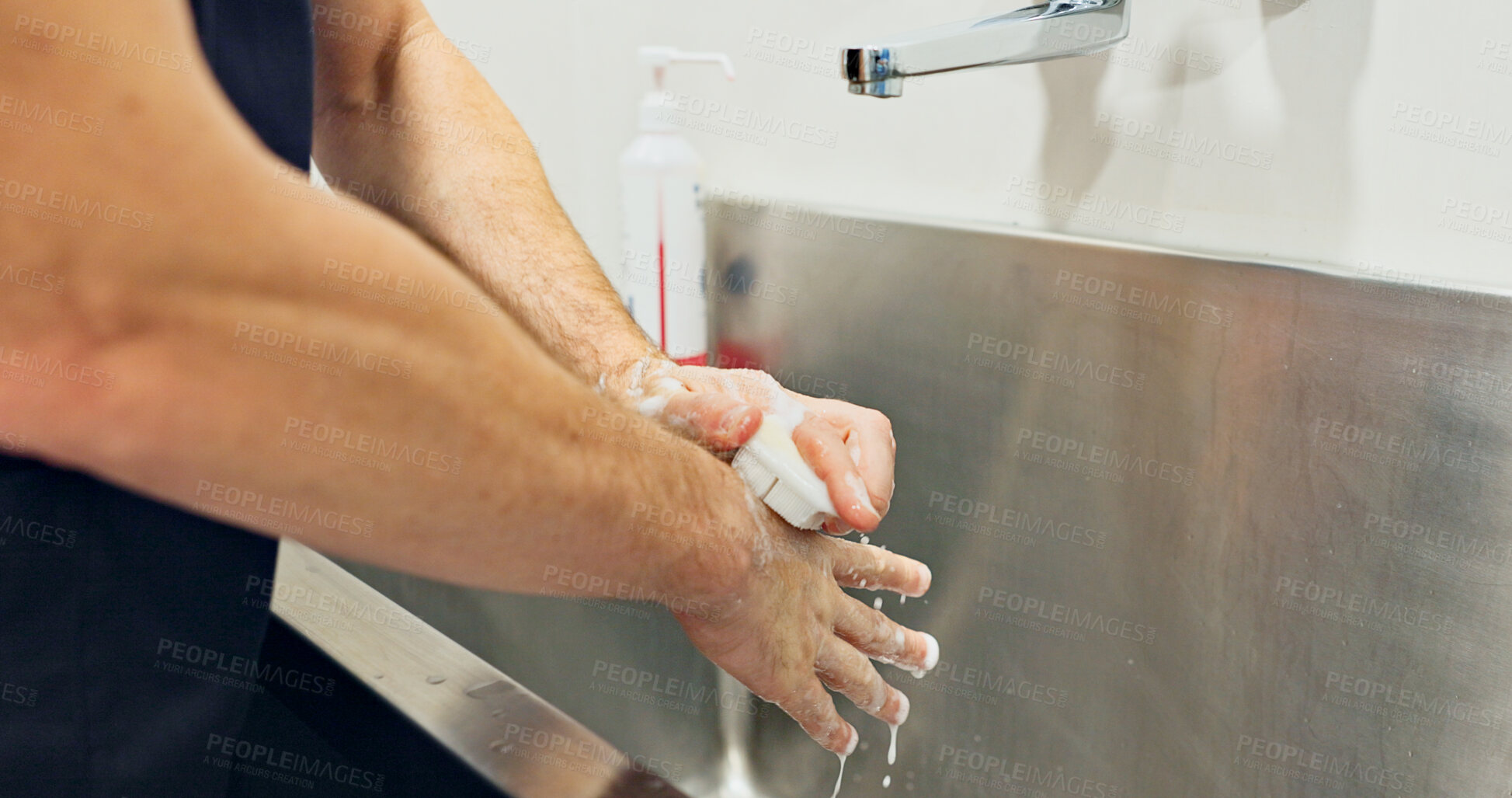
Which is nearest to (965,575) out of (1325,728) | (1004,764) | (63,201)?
(1004,764)

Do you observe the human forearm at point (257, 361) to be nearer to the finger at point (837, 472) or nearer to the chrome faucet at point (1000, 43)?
the finger at point (837, 472)

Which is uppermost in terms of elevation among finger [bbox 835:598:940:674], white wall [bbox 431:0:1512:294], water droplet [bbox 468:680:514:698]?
white wall [bbox 431:0:1512:294]

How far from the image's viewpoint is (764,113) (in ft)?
2.79

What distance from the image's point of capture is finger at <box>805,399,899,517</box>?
0.56m

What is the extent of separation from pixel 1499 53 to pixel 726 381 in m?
0.43

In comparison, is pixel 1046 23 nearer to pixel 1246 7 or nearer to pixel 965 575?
pixel 1246 7

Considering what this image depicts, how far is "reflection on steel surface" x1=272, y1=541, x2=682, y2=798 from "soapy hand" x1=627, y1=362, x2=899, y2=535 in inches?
6.9

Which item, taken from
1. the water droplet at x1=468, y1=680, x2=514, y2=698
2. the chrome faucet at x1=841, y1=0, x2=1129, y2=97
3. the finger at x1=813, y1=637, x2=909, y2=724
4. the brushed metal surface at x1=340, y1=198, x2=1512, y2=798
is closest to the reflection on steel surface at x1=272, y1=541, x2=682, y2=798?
the water droplet at x1=468, y1=680, x2=514, y2=698

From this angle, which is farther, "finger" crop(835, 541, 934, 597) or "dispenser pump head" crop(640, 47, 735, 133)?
"dispenser pump head" crop(640, 47, 735, 133)

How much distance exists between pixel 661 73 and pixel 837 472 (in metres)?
0.48

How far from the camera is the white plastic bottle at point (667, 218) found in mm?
849

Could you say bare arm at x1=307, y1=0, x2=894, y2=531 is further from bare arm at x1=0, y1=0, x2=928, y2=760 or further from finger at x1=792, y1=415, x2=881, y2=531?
bare arm at x1=0, y1=0, x2=928, y2=760

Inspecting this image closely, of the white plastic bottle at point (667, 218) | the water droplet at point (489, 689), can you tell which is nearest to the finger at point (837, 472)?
the water droplet at point (489, 689)

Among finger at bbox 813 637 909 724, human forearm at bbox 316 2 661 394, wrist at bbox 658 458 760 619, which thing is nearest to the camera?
wrist at bbox 658 458 760 619
